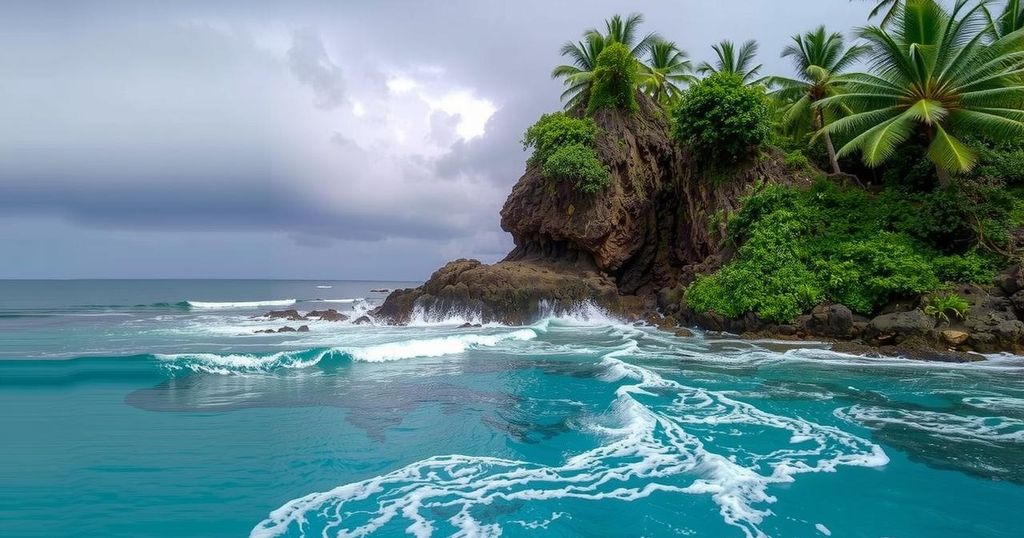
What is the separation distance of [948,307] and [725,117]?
12.0 m

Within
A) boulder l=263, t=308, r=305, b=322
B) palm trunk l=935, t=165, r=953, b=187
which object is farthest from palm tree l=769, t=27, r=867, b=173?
boulder l=263, t=308, r=305, b=322

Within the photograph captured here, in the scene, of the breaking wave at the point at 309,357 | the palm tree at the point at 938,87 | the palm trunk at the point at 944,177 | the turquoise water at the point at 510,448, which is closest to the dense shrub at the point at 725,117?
the palm tree at the point at 938,87

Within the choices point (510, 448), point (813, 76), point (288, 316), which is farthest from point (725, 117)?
point (288, 316)

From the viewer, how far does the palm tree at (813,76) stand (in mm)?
25375

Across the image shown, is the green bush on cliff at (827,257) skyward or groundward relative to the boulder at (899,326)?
skyward

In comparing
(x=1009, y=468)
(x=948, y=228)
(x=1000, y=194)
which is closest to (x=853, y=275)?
(x=948, y=228)

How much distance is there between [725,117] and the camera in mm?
24141

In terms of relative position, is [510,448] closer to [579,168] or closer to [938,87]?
[938,87]

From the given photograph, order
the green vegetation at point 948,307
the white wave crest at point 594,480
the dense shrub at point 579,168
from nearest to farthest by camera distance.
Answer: the white wave crest at point 594,480 < the green vegetation at point 948,307 < the dense shrub at point 579,168

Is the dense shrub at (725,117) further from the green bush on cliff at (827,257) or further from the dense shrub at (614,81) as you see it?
the dense shrub at (614,81)

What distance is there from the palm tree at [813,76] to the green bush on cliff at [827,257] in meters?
5.18

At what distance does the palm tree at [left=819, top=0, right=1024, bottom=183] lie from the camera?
16.5 meters

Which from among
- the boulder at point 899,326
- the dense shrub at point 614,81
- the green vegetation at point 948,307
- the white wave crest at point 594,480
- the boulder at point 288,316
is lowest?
the white wave crest at point 594,480

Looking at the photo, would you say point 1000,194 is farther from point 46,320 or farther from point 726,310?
point 46,320
